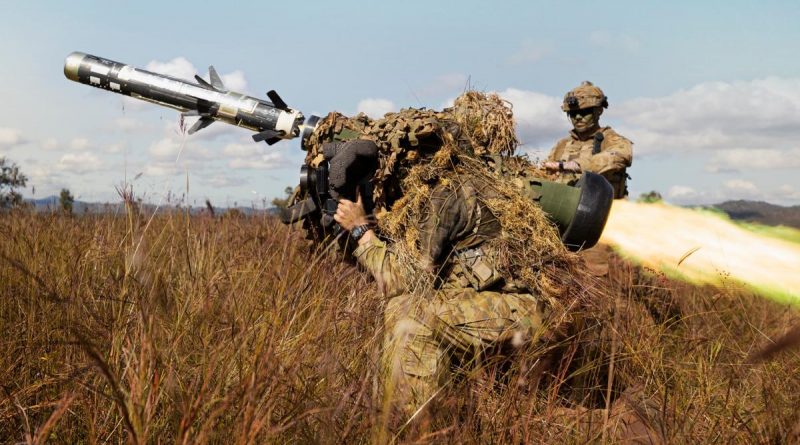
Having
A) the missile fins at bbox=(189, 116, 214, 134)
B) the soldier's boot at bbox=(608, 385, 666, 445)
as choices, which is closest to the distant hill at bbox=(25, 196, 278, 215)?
the missile fins at bbox=(189, 116, 214, 134)

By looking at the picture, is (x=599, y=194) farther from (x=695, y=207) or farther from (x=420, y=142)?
(x=695, y=207)

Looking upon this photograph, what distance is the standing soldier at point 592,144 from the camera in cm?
690

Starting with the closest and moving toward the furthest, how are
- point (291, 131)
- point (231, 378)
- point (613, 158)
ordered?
1. point (231, 378)
2. point (291, 131)
3. point (613, 158)

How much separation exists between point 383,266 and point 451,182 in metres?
0.57

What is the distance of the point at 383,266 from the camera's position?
3.15 meters

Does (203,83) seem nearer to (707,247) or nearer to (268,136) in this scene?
(268,136)

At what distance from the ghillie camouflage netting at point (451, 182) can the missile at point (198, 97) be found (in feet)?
3.19

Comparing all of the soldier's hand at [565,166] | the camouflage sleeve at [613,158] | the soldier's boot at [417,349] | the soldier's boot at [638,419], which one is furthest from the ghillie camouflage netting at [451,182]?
the camouflage sleeve at [613,158]

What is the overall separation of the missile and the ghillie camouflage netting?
972 millimetres

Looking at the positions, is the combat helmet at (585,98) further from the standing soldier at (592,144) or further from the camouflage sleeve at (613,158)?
the camouflage sleeve at (613,158)

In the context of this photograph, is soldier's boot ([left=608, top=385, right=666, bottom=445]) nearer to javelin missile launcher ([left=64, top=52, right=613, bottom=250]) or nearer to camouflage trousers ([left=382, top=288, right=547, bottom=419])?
camouflage trousers ([left=382, top=288, right=547, bottom=419])

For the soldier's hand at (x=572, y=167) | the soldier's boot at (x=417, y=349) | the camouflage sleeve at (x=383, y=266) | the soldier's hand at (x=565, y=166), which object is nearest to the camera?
the soldier's boot at (x=417, y=349)

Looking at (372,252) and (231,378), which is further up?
(372,252)

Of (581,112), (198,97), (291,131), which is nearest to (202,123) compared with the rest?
(198,97)
